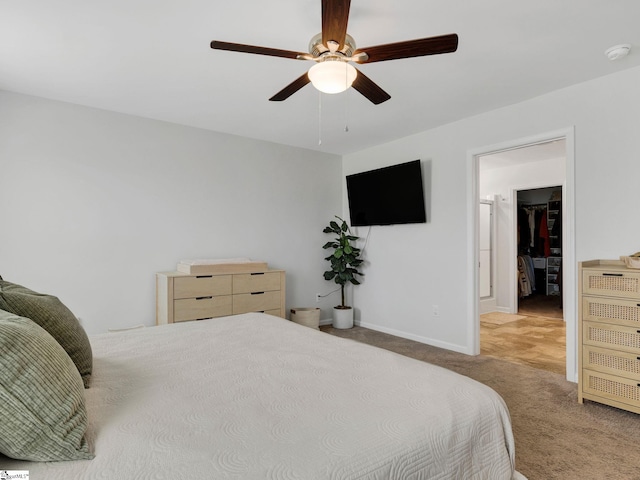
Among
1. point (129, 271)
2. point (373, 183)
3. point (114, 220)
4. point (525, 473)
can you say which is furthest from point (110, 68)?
point (525, 473)

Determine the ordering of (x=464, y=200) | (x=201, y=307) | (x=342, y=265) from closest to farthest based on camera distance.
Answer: (x=201, y=307) → (x=464, y=200) → (x=342, y=265)

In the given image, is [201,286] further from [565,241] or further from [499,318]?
[499,318]

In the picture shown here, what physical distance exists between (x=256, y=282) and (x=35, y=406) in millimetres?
3142

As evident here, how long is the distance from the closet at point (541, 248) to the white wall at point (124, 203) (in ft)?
15.1

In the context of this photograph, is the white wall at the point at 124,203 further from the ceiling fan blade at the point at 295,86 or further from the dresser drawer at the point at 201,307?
the ceiling fan blade at the point at 295,86

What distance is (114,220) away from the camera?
3.60 m

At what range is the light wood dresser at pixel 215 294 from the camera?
352 centimetres

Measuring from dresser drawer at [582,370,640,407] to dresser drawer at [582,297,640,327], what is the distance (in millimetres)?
376

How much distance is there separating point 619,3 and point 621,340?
205cm

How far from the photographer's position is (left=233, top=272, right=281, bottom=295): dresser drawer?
3.89 m

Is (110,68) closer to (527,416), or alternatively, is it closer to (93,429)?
(93,429)

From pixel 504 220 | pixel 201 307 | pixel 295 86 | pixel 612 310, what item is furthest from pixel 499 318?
pixel 295 86

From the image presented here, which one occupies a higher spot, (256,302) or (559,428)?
(256,302)

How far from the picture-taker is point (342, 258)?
4.90m
